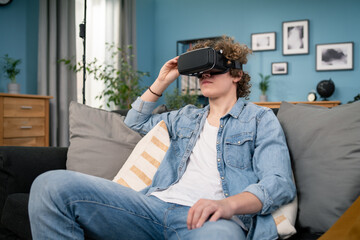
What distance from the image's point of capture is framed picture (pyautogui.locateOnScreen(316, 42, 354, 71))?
4.08 m

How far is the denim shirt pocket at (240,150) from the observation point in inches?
45.6

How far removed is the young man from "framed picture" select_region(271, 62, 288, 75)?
3.20m

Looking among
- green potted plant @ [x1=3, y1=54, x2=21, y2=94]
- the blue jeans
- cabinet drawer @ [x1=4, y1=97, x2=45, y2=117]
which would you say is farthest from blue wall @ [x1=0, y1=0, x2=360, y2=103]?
the blue jeans

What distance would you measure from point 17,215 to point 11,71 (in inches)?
83.5

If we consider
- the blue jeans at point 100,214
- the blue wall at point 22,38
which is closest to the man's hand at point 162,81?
the blue jeans at point 100,214

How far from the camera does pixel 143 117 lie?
1.53 m

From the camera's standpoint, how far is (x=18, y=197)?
1.34 meters

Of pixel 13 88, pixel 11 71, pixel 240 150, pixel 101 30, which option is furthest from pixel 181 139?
pixel 101 30

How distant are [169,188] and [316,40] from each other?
12.6ft

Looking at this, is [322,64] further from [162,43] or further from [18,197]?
[18,197]

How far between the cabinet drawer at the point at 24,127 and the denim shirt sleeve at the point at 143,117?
1.68 meters

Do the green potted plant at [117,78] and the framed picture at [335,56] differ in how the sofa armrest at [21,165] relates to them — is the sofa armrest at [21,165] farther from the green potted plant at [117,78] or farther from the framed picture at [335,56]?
the framed picture at [335,56]

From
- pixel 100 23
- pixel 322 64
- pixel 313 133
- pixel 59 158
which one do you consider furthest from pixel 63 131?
pixel 322 64

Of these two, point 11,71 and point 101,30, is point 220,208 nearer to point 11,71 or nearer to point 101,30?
point 11,71
